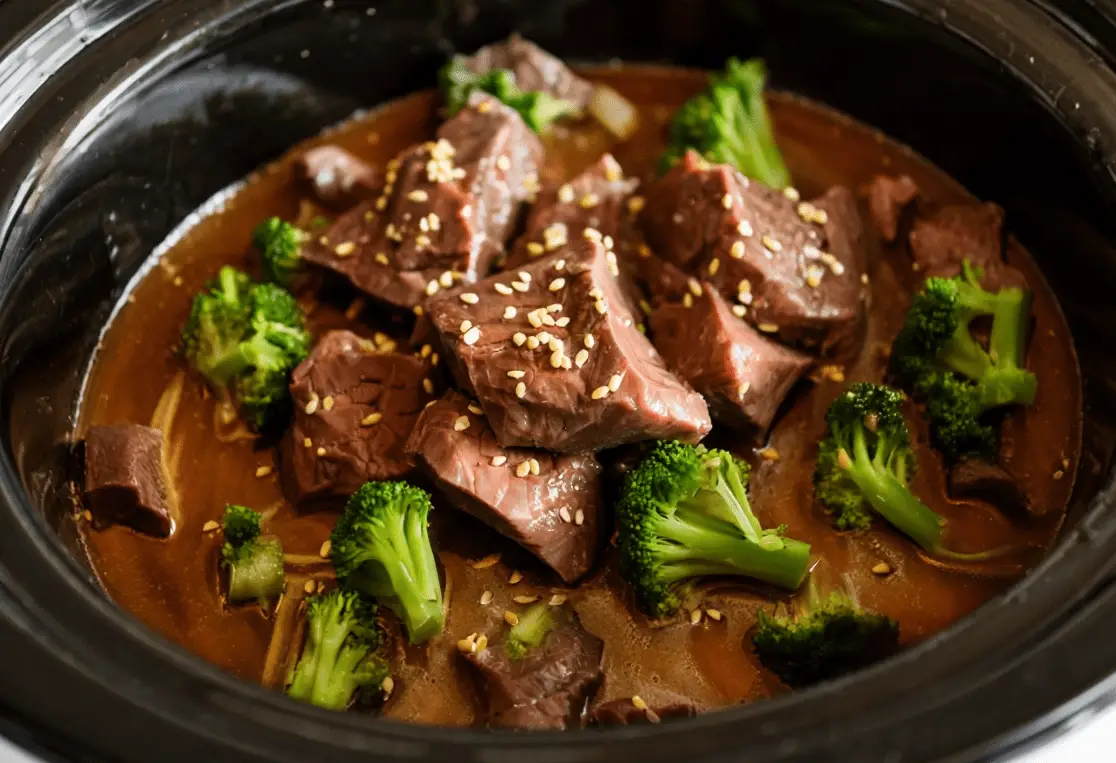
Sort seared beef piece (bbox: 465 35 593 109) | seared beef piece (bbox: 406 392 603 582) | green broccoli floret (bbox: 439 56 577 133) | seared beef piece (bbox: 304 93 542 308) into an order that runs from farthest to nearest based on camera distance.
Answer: seared beef piece (bbox: 465 35 593 109), green broccoli floret (bbox: 439 56 577 133), seared beef piece (bbox: 304 93 542 308), seared beef piece (bbox: 406 392 603 582)

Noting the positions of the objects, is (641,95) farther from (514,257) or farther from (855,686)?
(855,686)

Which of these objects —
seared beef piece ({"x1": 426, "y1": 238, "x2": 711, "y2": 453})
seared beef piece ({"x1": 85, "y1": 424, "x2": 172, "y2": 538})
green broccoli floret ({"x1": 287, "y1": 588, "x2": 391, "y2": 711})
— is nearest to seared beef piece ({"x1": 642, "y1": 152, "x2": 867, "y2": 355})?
seared beef piece ({"x1": 426, "y1": 238, "x2": 711, "y2": 453})

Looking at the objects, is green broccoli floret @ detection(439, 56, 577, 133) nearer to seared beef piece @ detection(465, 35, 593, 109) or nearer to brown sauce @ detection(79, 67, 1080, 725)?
seared beef piece @ detection(465, 35, 593, 109)

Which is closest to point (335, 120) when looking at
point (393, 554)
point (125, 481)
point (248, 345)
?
point (248, 345)

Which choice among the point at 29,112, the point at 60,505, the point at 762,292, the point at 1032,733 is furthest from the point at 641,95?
the point at 1032,733

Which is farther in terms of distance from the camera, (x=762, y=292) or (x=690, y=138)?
(x=690, y=138)

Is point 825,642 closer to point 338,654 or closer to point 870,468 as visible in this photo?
point 870,468

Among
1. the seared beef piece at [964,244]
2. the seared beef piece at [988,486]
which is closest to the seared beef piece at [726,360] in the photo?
the seared beef piece at [988,486]
